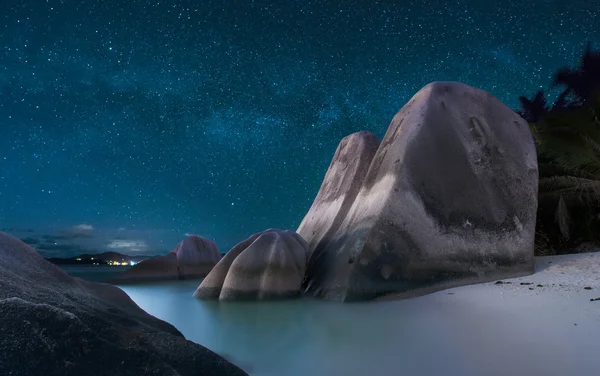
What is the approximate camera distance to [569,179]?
11.9m

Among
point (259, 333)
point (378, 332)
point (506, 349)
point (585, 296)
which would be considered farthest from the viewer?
point (585, 296)

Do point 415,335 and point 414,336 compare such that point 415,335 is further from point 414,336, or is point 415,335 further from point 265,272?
point 265,272

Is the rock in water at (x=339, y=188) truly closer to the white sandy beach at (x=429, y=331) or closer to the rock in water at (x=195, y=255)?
the white sandy beach at (x=429, y=331)

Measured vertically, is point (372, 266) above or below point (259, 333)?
above

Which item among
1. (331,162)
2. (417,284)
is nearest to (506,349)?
(417,284)

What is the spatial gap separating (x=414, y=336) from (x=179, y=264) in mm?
13913

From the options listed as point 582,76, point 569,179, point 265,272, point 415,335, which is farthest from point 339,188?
point 582,76

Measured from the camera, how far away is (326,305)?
22.2ft

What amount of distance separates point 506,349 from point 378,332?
130cm

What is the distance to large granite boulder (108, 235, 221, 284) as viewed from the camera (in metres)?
16.6

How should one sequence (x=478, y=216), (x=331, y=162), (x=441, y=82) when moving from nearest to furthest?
1. (x=478, y=216)
2. (x=441, y=82)
3. (x=331, y=162)

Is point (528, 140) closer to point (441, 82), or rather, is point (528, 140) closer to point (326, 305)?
point (441, 82)

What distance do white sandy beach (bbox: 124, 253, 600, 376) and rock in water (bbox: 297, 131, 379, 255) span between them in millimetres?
3116

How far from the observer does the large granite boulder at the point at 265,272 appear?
26.2 feet
